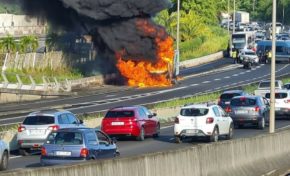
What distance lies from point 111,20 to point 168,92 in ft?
25.4

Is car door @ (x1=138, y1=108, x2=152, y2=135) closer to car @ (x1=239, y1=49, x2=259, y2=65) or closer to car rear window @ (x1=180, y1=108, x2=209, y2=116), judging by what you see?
car rear window @ (x1=180, y1=108, x2=209, y2=116)

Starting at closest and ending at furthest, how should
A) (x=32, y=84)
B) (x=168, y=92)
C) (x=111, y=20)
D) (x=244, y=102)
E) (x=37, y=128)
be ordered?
1. (x=37, y=128)
2. (x=244, y=102)
3. (x=32, y=84)
4. (x=168, y=92)
5. (x=111, y=20)

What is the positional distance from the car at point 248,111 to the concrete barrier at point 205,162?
14748mm

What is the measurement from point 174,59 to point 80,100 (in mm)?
14552

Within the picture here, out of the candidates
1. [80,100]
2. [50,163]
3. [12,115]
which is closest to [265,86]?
[80,100]

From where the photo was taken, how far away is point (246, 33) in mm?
117250

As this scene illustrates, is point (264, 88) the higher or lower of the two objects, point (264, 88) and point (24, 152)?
the higher

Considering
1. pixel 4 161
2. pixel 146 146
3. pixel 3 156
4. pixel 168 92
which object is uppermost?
pixel 3 156

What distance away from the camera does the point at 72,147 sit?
2611cm

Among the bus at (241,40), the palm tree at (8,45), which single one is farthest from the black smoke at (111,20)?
the bus at (241,40)

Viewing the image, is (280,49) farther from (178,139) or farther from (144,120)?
(178,139)

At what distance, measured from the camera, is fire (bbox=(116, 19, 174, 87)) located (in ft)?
260

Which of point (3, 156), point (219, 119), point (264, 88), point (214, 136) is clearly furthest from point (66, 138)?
point (264, 88)

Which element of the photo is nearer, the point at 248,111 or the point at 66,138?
the point at 66,138
